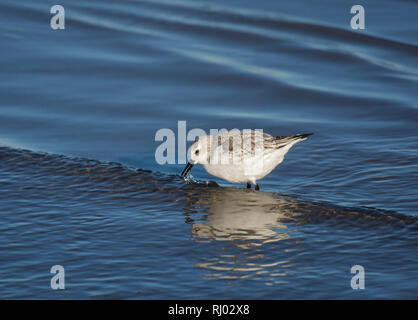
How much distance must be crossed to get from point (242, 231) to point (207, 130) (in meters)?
3.30

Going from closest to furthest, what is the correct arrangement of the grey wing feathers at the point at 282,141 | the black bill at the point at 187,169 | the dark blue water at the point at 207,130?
1. the dark blue water at the point at 207,130
2. the grey wing feathers at the point at 282,141
3. the black bill at the point at 187,169

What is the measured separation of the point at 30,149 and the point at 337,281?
5065mm

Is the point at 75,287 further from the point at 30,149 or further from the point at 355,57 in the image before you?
the point at 355,57

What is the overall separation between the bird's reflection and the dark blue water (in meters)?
0.02

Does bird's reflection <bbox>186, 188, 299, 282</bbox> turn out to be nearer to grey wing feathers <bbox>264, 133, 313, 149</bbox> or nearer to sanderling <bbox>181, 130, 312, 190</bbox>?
sanderling <bbox>181, 130, 312, 190</bbox>

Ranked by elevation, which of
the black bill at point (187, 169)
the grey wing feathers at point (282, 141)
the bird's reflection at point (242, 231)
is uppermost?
the grey wing feathers at point (282, 141)

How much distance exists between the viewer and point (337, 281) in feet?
21.6

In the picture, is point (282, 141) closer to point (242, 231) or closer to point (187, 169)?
point (187, 169)

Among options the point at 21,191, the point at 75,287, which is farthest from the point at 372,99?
the point at 75,287

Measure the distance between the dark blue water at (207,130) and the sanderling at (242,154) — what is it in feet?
0.89

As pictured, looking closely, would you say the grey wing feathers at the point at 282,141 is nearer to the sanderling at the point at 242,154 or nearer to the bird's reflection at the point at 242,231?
the sanderling at the point at 242,154

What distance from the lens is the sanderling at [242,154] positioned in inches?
347

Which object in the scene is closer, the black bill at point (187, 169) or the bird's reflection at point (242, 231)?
the bird's reflection at point (242, 231)

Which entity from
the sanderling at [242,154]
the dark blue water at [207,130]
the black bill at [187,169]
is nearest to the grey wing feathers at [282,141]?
the sanderling at [242,154]
